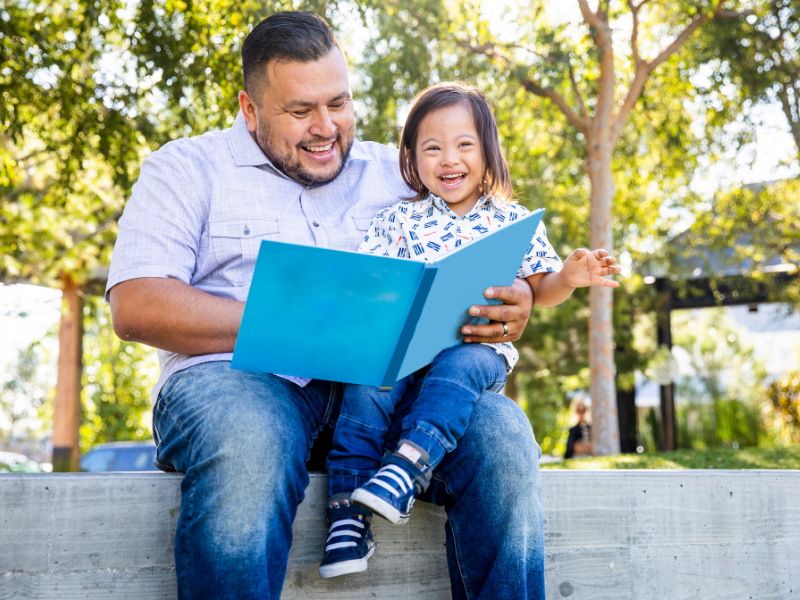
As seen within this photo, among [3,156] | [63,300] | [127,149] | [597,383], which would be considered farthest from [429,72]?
[63,300]

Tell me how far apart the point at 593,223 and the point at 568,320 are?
A: 339 cm

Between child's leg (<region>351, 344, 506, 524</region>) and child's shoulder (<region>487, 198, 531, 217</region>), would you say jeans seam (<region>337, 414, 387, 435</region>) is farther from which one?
child's shoulder (<region>487, 198, 531, 217</region>)

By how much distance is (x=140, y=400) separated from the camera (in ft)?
48.4

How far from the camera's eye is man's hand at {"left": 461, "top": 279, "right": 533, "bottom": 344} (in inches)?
70.9

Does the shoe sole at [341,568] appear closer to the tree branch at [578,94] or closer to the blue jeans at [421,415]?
the blue jeans at [421,415]

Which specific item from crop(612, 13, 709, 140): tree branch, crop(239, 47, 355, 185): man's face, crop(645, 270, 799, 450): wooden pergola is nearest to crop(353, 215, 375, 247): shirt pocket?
crop(239, 47, 355, 185): man's face

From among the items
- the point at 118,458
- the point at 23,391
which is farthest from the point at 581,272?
the point at 23,391

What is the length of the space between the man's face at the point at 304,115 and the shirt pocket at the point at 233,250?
30cm

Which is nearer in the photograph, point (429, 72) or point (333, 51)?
point (333, 51)

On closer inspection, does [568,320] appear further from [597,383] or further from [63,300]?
[63,300]

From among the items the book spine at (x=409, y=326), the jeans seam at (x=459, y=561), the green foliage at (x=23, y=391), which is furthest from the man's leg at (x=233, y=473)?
the green foliage at (x=23, y=391)

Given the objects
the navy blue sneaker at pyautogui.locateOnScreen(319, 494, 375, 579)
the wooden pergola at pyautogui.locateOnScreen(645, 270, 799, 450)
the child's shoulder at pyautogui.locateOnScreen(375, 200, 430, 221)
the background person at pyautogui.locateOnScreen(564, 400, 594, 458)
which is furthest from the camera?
the wooden pergola at pyautogui.locateOnScreen(645, 270, 799, 450)

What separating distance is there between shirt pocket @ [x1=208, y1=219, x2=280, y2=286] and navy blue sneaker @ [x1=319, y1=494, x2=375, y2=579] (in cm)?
69

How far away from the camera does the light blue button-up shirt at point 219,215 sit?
70.0 inches
